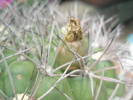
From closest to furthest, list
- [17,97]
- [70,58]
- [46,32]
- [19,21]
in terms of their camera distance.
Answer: [17,97] < [70,58] < [46,32] < [19,21]

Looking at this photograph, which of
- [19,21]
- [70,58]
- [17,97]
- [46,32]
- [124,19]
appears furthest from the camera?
[124,19]

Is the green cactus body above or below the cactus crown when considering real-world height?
below

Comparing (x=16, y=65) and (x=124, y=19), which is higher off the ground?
(x=16, y=65)

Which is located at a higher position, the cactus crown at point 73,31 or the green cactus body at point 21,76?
the cactus crown at point 73,31

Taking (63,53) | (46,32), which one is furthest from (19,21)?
(63,53)

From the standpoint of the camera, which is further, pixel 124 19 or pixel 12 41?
pixel 124 19

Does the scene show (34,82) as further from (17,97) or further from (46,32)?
(46,32)

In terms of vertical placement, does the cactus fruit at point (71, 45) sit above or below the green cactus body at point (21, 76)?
above

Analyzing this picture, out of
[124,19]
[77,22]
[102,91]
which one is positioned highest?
[77,22]

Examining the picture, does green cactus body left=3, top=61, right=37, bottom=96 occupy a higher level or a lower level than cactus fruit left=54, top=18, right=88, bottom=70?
lower
